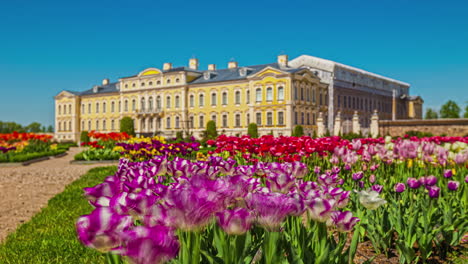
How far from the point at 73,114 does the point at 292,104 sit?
27915 millimetres

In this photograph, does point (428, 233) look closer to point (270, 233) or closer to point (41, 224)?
point (270, 233)

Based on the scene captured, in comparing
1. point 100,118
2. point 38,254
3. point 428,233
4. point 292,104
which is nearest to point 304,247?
point 428,233

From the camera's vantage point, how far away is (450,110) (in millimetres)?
61156

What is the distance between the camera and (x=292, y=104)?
1411 inches

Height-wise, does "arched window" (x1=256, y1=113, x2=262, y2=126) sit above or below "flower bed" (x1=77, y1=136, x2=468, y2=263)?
above

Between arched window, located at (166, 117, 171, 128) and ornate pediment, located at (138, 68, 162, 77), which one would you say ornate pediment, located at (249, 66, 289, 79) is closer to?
arched window, located at (166, 117, 171, 128)

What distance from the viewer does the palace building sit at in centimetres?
3662

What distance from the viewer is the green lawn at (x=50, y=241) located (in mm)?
Result: 3660

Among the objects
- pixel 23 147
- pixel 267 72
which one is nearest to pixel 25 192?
pixel 23 147

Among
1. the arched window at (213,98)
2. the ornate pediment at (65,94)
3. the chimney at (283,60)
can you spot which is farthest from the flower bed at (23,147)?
the ornate pediment at (65,94)

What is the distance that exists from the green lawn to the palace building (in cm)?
2912

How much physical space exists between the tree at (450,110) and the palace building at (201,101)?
2925cm

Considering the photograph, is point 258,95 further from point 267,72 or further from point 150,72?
point 150,72

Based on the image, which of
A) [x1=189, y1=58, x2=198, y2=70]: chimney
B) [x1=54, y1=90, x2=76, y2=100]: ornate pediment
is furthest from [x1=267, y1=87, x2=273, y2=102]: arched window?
[x1=54, y1=90, x2=76, y2=100]: ornate pediment
